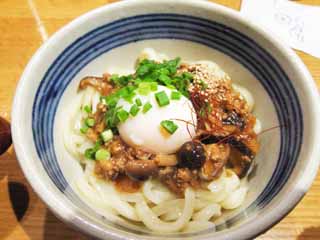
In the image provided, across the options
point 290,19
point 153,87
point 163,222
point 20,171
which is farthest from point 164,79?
point 290,19

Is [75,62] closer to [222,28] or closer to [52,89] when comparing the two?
[52,89]

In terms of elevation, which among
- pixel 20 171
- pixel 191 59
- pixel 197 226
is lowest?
pixel 20 171

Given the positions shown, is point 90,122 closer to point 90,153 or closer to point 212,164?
point 90,153

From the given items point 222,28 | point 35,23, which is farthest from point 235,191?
point 35,23

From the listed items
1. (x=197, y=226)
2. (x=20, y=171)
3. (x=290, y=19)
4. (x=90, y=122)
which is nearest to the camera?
(x=197, y=226)

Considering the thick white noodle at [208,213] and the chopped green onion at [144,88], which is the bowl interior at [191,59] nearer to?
the thick white noodle at [208,213]

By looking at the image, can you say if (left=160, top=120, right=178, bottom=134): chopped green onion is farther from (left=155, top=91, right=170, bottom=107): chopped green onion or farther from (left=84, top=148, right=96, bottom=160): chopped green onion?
(left=84, top=148, right=96, bottom=160): chopped green onion

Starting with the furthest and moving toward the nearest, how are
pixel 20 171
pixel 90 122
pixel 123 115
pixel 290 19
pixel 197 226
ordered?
pixel 290 19 → pixel 20 171 → pixel 90 122 → pixel 123 115 → pixel 197 226
